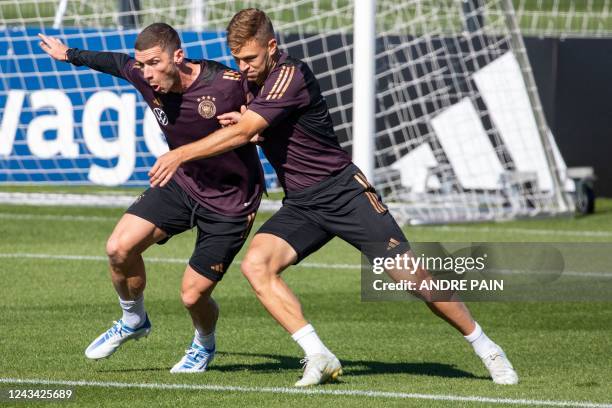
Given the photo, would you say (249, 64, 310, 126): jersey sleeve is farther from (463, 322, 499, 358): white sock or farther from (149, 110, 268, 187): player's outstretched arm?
(463, 322, 499, 358): white sock

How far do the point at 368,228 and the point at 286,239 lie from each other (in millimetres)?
433

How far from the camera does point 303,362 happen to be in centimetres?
731

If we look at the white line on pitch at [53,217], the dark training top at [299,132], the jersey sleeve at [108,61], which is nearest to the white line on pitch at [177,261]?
the white line on pitch at [53,217]

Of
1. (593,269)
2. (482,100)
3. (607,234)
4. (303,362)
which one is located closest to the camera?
(303,362)

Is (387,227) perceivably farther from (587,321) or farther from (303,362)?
(587,321)

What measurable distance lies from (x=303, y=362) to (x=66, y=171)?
36.6ft

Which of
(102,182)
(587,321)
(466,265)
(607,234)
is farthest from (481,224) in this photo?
(466,265)

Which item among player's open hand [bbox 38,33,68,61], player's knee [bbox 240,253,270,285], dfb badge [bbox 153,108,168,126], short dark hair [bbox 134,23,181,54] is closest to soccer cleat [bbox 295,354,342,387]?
player's knee [bbox 240,253,270,285]

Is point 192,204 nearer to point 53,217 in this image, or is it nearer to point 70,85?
point 53,217

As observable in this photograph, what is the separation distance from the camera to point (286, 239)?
739 centimetres

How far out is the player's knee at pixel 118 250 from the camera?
765 centimetres

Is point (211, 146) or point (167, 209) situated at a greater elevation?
point (211, 146)

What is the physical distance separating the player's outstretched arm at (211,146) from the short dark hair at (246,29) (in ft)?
1.18

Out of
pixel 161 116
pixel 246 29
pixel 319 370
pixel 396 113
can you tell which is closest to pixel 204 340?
pixel 319 370
